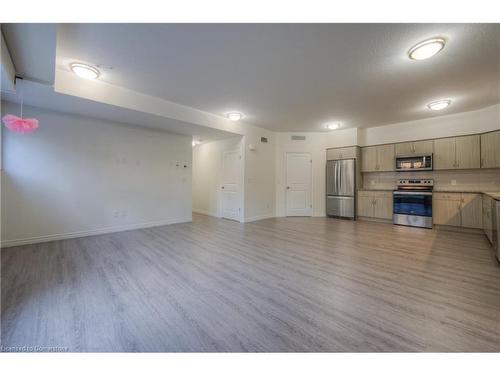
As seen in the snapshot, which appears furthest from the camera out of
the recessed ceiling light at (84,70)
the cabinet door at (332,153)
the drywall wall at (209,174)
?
the drywall wall at (209,174)

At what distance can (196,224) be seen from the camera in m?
5.51

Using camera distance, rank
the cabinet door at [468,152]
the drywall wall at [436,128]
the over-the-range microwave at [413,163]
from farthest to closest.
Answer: the over-the-range microwave at [413,163] < the cabinet door at [468,152] < the drywall wall at [436,128]

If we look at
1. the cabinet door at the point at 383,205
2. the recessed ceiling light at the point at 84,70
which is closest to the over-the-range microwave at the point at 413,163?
the cabinet door at the point at 383,205

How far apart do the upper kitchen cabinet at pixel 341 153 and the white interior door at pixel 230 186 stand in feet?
9.48

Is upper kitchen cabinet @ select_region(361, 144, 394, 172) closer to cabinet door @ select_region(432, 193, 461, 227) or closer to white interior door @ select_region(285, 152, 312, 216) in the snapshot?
cabinet door @ select_region(432, 193, 461, 227)

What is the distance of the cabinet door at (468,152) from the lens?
4633 millimetres

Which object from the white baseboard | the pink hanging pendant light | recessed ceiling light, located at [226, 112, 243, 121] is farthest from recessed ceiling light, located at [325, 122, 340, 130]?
the pink hanging pendant light

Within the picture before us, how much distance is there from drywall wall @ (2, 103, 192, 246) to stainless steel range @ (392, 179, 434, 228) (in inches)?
224

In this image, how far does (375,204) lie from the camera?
5816 millimetres

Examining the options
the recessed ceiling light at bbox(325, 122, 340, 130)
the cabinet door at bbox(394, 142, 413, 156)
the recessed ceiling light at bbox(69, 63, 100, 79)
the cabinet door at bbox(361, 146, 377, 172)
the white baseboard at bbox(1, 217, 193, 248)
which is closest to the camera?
the recessed ceiling light at bbox(69, 63, 100, 79)

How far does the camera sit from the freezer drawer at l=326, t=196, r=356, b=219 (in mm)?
6133

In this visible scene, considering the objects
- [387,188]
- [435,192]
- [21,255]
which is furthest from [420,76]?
[21,255]

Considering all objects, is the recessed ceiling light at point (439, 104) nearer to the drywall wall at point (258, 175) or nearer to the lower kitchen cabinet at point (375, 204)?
the lower kitchen cabinet at point (375, 204)

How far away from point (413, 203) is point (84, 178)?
737 centimetres
